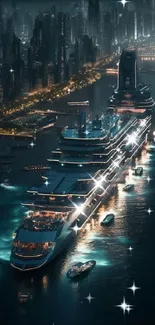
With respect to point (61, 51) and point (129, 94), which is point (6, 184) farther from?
point (61, 51)

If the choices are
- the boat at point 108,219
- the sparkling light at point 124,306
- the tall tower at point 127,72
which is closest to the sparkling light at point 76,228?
the boat at point 108,219

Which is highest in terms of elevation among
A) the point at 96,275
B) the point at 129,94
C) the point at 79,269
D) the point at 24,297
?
the point at 129,94

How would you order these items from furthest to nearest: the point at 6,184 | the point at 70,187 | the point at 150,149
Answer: the point at 150,149 → the point at 6,184 → the point at 70,187

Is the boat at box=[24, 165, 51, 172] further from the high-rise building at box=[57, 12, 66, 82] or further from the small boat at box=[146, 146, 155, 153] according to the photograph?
the high-rise building at box=[57, 12, 66, 82]

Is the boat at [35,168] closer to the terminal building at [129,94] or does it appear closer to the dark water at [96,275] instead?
the dark water at [96,275]

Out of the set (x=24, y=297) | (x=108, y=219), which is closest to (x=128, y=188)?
(x=108, y=219)

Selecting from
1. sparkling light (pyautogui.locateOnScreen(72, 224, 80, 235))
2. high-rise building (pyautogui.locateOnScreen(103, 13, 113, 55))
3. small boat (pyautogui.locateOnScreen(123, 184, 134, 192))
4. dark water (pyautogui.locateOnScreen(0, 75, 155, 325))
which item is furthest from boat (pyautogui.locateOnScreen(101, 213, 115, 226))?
high-rise building (pyautogui.locateOnScreen(103, 13, 113, 55))
